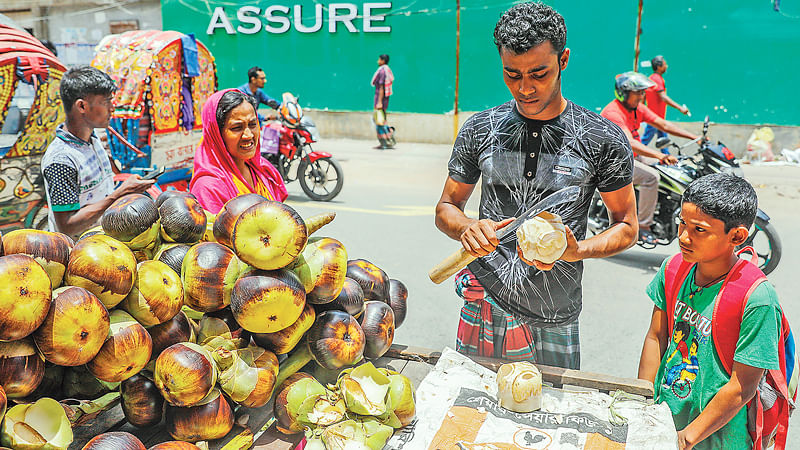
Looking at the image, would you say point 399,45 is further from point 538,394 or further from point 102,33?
point 538,394

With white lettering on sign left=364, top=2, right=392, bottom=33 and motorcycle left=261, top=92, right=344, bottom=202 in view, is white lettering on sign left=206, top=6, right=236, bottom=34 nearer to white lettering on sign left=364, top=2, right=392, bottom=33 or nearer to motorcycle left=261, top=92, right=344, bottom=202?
white lettering on sign left=364, top=2, right=392, bottom=33

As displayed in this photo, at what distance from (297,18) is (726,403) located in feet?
45.9

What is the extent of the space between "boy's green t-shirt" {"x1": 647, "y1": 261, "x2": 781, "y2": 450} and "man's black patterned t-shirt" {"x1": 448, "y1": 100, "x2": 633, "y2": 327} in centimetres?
38

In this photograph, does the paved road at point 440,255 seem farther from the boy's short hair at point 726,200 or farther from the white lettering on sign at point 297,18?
the white lettering on sign at point 297,18

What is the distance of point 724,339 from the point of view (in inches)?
68.1

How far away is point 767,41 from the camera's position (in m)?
10.9

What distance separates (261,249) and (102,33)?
17.5 m

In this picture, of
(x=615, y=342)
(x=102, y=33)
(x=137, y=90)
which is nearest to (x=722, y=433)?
(x=615, y=342)

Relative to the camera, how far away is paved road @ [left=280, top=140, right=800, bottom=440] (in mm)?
4320

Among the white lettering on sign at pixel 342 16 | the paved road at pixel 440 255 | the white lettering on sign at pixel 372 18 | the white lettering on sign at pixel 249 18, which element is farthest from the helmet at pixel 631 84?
the white lettering on sign at pixel 249 18

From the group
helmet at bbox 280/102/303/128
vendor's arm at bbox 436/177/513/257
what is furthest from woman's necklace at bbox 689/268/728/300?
helmet at bbox 280/102/303/128

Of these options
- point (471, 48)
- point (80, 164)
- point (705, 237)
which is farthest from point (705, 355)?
point (471, 48)

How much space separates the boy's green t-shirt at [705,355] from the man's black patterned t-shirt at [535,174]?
381 mm

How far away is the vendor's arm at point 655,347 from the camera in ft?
6.56
